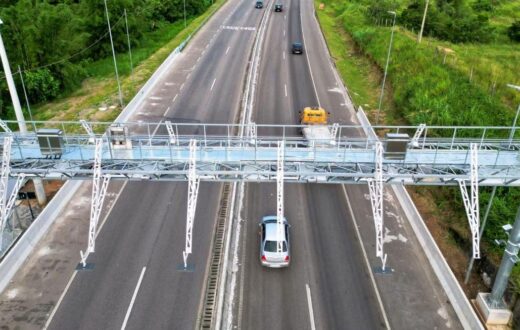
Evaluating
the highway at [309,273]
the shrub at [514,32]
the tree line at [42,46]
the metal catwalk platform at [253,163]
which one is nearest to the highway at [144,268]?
the highway at [309,273]

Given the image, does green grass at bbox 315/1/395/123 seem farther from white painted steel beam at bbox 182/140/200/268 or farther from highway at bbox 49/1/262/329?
white painted steel beam at bbox 182/140/200/268

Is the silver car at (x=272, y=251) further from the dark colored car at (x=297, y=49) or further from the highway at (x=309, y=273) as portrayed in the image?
the dark colored car at (x=297, y=49)

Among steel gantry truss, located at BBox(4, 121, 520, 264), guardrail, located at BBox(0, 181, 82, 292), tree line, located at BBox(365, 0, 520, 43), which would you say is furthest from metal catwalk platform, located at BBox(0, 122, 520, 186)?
tree line, located at BBox(365, 0, 520, 43)

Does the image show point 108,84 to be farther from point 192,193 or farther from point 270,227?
point 192,193

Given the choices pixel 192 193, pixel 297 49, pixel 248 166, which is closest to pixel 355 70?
pixel 297 49

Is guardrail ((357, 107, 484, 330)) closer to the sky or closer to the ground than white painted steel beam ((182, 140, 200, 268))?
closer to the ground
